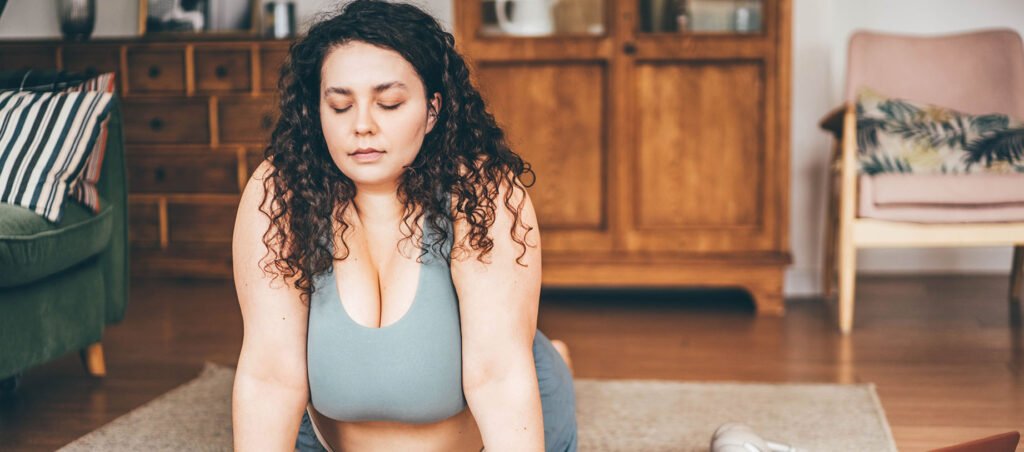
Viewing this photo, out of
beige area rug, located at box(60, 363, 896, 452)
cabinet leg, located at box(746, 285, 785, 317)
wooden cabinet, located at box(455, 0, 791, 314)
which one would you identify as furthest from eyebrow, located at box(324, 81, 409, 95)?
cabinet leg, located at box(746, 285, 785, 317)

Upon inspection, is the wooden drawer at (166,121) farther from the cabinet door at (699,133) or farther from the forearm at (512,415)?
the forearm at (512,415)

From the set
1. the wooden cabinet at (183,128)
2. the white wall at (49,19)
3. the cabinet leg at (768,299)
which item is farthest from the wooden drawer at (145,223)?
the cabinet leg at (768,299)

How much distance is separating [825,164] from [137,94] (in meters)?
2.70

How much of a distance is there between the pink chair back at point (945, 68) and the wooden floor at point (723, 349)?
2.24 ft

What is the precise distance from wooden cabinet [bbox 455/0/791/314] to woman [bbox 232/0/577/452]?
2051mm

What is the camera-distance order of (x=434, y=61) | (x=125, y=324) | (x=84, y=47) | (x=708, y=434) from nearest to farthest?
(x=434, y=61)
(x=708, y=434)
(x=125, y=324)
(x=84, y=47)

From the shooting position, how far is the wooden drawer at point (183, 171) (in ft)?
12.9

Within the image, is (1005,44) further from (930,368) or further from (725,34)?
(930,368)

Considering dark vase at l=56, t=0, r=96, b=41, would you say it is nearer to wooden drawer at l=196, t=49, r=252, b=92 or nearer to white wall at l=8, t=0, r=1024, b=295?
wooden drawer at l=196, t=49, r=252, b=92

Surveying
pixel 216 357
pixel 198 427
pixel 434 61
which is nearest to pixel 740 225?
pixel 216 357

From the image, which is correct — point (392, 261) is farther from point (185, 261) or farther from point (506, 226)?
point (185, 261)

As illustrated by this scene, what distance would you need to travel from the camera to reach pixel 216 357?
2.64 metres

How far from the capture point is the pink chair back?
3.28 m

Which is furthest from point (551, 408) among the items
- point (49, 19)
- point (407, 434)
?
point (49, 19)
